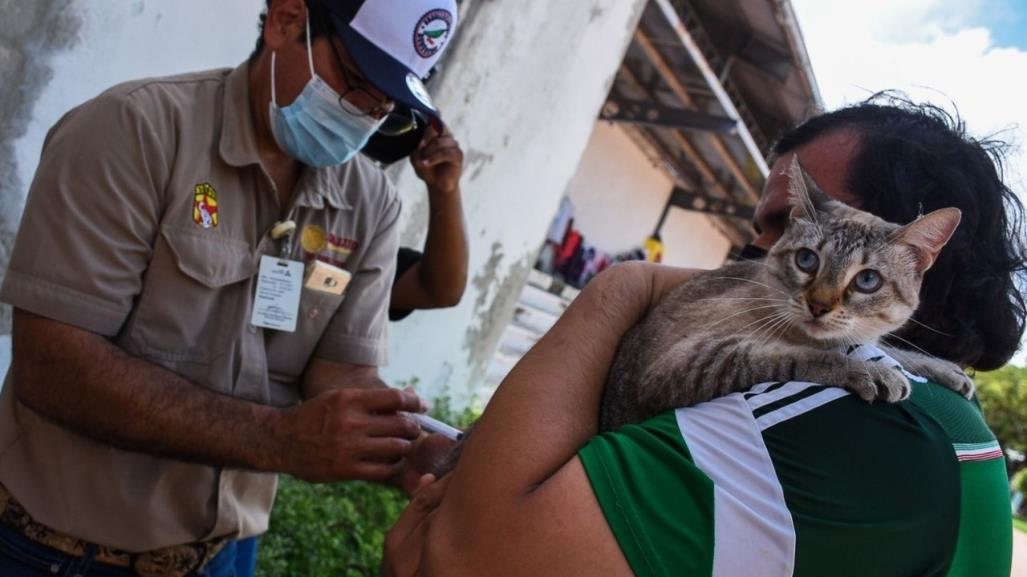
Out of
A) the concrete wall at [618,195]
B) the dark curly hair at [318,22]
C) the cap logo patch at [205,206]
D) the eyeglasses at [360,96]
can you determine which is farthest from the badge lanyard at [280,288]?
the concrete wall at [618,195]

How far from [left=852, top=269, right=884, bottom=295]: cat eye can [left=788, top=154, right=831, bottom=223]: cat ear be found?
0.16 m

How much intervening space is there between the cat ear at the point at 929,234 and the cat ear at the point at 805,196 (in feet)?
0.62

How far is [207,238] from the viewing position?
Answer: 194 centimetres

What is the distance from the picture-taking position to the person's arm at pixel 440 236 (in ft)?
9.50

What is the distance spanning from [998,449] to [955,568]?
0.26 m

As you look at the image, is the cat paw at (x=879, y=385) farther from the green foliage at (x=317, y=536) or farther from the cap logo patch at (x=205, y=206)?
the green foliage at (x=317, y=536)

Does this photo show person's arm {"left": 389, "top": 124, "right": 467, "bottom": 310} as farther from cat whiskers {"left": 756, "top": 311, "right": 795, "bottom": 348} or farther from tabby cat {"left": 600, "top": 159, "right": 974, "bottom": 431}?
cat whiskers {"left": 756, "top": 311, "right": 795, "bottom": 348}

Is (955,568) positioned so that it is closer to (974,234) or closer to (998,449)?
(998,449)

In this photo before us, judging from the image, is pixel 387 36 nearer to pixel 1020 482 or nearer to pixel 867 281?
pixel 867 281

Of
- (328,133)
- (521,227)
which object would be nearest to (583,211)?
(521,227)

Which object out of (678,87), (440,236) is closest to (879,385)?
(440,236)

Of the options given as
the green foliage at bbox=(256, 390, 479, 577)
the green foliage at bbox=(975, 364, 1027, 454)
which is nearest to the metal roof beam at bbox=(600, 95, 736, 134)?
the green foliage at bbox=(256, 390, 479, 577)

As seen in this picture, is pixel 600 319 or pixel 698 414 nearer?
pixel 698 414

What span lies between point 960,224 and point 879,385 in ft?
1.87
